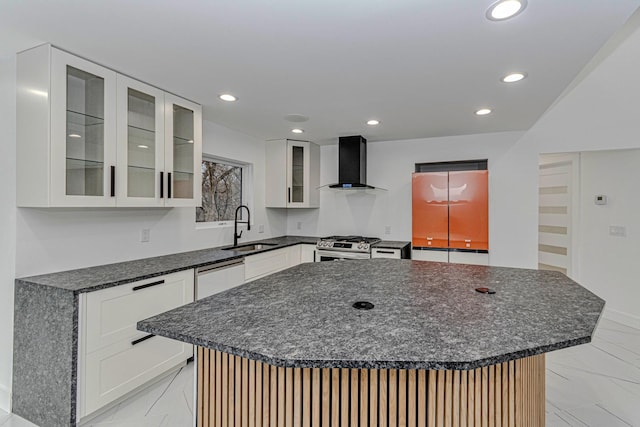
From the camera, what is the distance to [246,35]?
5.71ft

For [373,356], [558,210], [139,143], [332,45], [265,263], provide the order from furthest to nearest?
[558,210] → [265,263] → [139,143] → [332,45] → [373,356]

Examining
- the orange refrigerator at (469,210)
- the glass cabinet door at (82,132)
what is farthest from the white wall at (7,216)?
the orange refrigerator at (469,210)

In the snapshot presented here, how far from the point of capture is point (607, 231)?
3.89 meters

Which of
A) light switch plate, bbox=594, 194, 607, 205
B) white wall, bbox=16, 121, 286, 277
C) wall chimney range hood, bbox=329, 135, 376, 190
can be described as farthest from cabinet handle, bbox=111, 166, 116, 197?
light switch plate, bbox=594, 194, 607, 205

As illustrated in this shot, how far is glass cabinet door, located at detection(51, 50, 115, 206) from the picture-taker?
1927 millimetres

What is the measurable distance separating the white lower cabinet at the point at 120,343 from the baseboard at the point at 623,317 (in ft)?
16.1

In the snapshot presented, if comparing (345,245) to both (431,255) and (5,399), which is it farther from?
(5,399)

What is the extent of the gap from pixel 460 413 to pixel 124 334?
2.06m

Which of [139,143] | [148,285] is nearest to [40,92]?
[139,143]

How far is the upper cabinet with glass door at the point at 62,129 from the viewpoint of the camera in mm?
1900

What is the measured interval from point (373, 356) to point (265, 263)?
8.94 feet

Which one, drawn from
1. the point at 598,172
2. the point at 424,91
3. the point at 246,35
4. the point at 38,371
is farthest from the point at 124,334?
the point at 598,172

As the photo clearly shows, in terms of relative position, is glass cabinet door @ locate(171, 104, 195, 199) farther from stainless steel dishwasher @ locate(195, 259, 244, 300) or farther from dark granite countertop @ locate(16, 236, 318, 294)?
stainless steel dishwasher @ locate(195, 259, 244, 300)

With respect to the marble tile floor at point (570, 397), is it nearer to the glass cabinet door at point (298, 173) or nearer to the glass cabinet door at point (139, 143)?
the glass cabinet door at point (139, 143)
